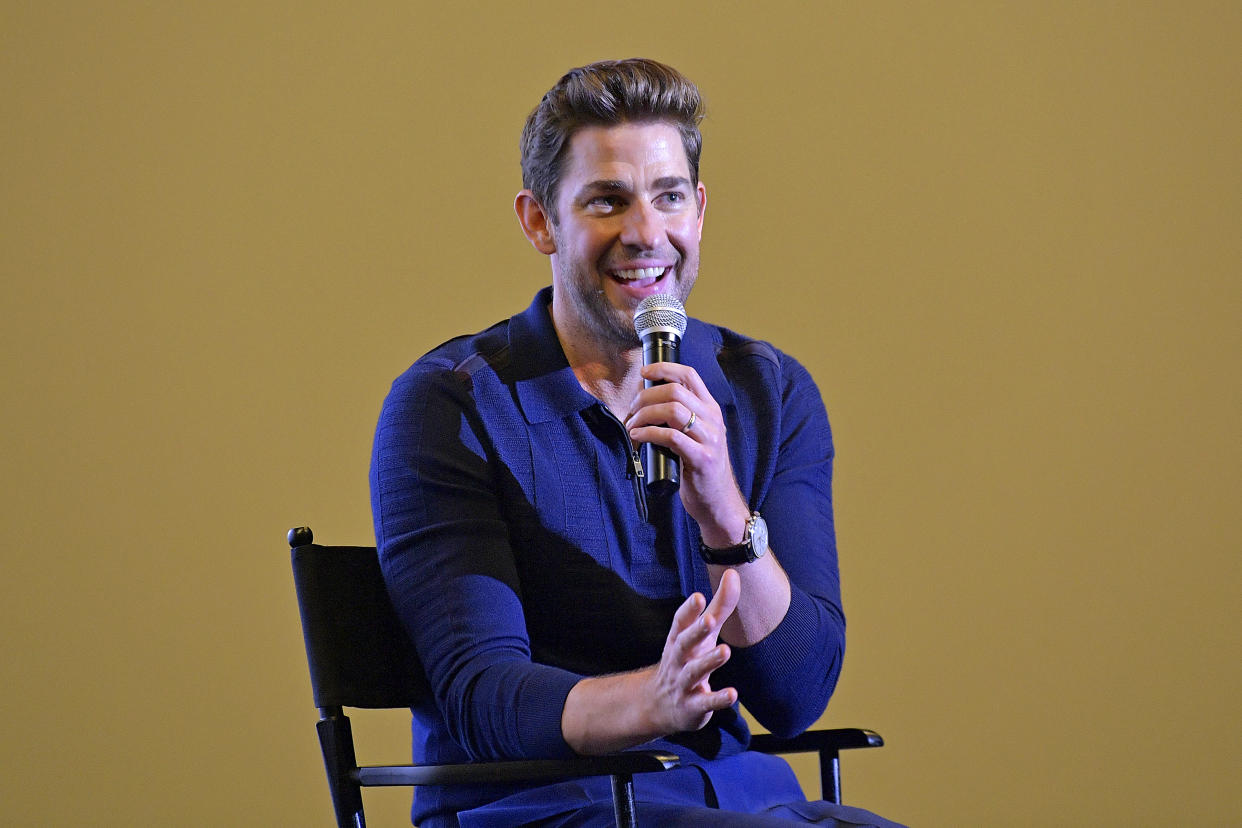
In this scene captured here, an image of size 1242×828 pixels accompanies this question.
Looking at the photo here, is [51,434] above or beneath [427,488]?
above

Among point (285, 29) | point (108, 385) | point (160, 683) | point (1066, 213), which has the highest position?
point (285, 29)

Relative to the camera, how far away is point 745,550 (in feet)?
4.47

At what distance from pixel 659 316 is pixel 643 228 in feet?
0.59

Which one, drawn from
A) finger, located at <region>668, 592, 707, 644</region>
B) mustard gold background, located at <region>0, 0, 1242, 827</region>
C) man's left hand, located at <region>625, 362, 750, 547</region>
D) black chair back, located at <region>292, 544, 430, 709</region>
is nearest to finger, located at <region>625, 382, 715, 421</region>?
man's left hand, located at <region>625, 362, 750, 547</region>

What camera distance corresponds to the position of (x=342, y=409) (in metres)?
3.14

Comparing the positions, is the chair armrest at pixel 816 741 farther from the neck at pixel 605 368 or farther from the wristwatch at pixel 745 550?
the neck at pixel 605 368

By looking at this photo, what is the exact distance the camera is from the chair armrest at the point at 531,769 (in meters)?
1.12

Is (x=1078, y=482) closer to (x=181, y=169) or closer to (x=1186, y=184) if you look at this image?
(x=1186, y=184)

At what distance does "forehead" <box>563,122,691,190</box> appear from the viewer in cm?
152

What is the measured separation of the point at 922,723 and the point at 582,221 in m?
2.08

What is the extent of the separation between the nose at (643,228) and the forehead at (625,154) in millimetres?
42

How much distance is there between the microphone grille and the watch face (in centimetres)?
23

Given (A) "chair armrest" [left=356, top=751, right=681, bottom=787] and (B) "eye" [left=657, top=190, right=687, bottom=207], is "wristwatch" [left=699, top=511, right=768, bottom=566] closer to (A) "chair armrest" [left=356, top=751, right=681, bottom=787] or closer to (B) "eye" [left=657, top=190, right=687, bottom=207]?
(A) "chair armrest" [left=356, top=751, right=681, bottom=787]

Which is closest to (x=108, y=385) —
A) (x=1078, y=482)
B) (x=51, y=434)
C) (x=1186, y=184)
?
(x=51, y=434)
